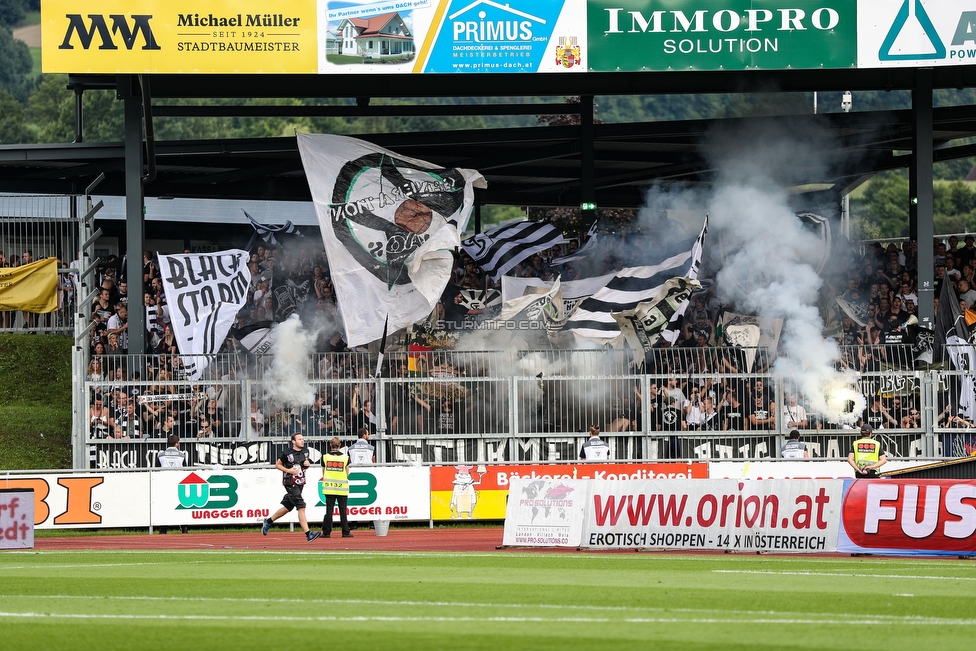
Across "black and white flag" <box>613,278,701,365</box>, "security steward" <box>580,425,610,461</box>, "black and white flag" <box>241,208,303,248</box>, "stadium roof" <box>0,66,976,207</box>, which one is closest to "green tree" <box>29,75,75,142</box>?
"stadium roof" <box>0,66,976,207</box>

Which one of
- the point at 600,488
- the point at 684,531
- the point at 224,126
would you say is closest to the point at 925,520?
the point at 684,531

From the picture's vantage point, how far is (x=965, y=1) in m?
24.9

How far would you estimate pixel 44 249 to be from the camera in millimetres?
28719

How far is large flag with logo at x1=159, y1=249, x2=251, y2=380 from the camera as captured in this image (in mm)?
25578

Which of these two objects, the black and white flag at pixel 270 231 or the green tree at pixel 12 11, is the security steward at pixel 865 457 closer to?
the black and white flag at pixel 270 231

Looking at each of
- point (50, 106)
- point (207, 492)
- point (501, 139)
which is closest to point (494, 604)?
point (207, 492)

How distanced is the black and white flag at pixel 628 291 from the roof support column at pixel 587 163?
2.57 metres

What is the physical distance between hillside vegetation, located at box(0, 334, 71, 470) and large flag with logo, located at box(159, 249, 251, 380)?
371 centimetres

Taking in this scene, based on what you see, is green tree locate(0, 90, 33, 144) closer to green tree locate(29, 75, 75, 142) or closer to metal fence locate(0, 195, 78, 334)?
green tree locate(29, 75, 75, 142)

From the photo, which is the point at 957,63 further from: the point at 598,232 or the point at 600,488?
the point at 600,488

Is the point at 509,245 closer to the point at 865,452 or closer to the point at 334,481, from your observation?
the point at 334,481

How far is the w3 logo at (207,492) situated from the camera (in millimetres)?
22969

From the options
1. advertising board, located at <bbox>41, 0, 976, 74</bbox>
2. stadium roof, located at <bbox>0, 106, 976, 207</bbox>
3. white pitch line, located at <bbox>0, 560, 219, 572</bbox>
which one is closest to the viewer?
white pitch line, located at <bbox>0, 560, 219, 572</bbox>

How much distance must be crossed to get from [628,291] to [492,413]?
383 centimetres
